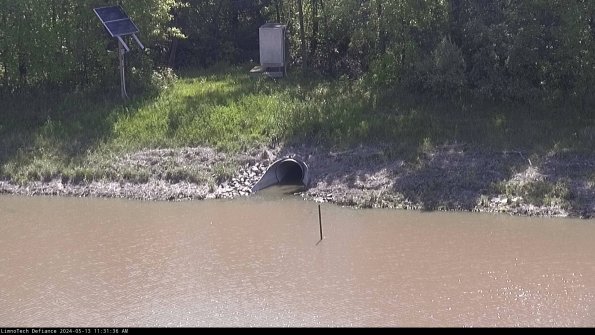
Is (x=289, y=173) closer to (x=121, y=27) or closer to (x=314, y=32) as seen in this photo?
(x=121, y=27)

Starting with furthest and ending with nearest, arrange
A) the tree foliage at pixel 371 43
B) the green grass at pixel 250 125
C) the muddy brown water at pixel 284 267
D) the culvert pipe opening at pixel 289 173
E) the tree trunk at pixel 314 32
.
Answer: the tree trunk at pixel 314 32
the tree foliage at pixel 371 43
the green grass at pixel 250 125
the culvert pipe opening at pixel 289 173
the muddy brown water at pixel 284 267

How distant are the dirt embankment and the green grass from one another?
0.88ft

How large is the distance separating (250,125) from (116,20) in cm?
473

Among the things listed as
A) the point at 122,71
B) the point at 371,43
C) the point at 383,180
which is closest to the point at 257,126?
the point at 383,180

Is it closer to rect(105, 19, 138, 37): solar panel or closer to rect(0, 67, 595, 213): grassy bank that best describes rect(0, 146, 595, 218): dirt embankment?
rect(0, 67, 595, 213): grassy bank

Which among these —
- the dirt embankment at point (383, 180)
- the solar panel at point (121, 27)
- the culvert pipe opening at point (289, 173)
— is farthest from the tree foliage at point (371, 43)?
the culvert pipe opening at point (289, 173)

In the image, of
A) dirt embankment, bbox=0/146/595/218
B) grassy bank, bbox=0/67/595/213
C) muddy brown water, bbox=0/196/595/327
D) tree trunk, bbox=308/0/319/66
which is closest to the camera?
muddy brown water, bbox=0/196/595/327

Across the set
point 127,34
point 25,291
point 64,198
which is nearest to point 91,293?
point 25,291

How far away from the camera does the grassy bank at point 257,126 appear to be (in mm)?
17938

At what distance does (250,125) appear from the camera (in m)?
19.4

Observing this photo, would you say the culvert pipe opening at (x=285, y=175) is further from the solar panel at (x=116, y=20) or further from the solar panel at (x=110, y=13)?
the solar panel at (x=110, y=13)

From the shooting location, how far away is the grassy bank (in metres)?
17.9

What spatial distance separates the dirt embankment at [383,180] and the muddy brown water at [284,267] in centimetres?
49

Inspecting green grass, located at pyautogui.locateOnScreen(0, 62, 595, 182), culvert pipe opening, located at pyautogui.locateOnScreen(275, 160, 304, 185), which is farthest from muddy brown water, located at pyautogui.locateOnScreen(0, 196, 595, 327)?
green grass, located at pyautogui.locateOnScreen(0, 62, 595, 182)
